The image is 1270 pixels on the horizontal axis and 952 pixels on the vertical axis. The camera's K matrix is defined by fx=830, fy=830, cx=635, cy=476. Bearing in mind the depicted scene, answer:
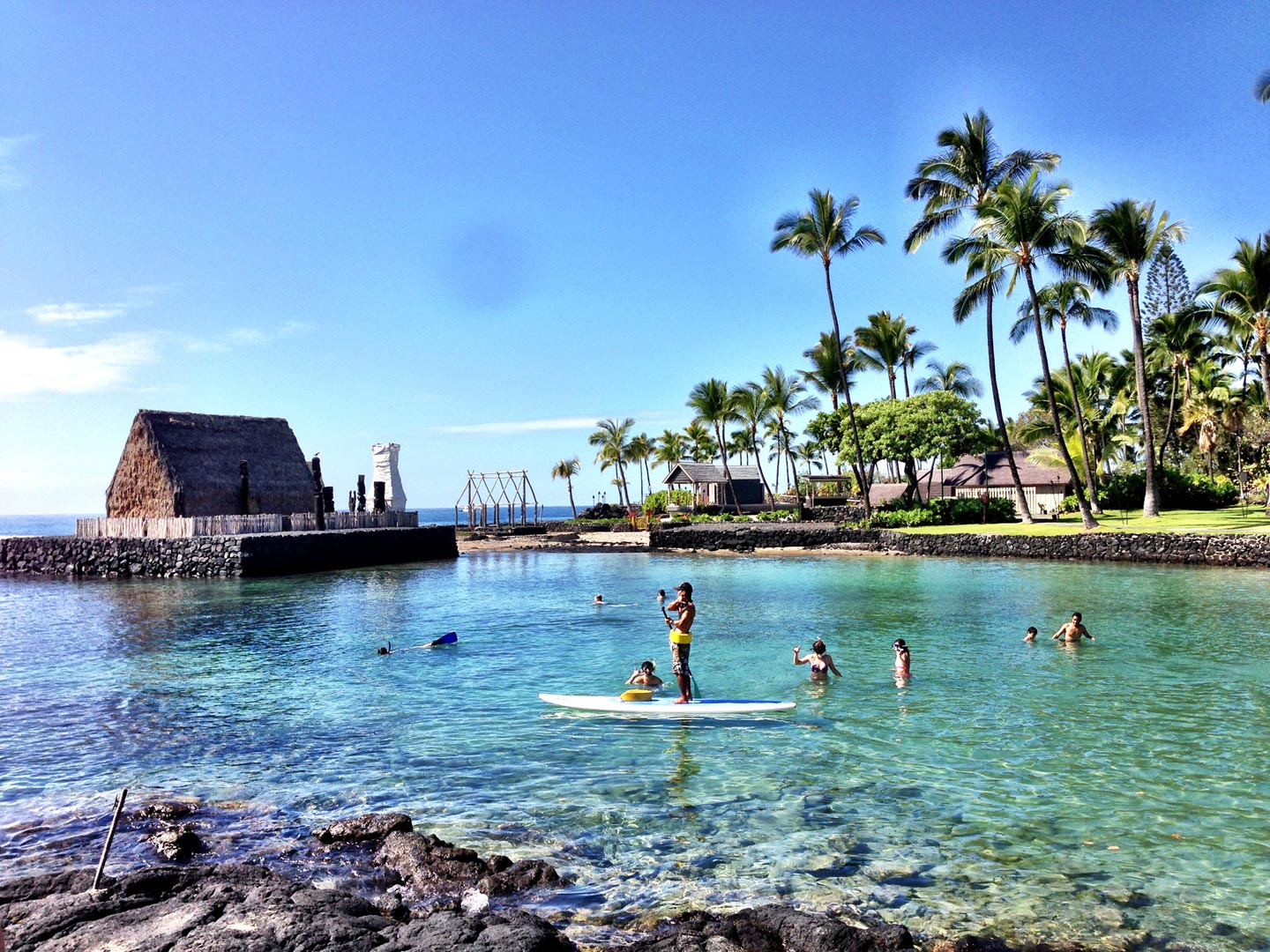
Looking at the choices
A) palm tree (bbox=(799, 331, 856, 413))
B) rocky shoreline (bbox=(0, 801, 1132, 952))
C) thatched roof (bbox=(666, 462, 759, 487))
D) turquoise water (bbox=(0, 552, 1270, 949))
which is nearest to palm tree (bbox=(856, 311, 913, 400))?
palm tree (bbox=(799, 331, 856, 413))

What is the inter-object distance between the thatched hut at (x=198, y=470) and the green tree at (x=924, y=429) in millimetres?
30738

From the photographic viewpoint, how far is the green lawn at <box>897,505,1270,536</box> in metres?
32.2

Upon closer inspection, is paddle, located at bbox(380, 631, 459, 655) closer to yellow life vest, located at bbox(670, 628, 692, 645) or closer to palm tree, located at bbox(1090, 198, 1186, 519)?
yellow life vest, located at bbox(670, 628, 692, 645)

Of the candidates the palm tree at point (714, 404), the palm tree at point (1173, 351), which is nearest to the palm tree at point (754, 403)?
the palm tree at point (714, 404)

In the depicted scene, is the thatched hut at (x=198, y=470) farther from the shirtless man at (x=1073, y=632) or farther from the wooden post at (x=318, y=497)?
the shirtless man at (x=1073, y=632)

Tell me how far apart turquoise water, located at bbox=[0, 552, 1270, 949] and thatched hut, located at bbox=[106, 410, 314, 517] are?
18125 mm

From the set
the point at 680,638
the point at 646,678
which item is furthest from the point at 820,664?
the point at 680,638

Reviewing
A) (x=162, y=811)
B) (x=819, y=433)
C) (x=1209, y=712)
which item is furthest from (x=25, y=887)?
(x=819, y=433)

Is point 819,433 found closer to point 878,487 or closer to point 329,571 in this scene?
point 878,487

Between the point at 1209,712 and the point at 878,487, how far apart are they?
50.2 meters

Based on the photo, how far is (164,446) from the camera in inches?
1494

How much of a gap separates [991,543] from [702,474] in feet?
102

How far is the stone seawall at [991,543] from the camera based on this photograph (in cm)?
2853

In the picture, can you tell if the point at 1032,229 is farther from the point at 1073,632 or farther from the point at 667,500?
the point at 667,500
